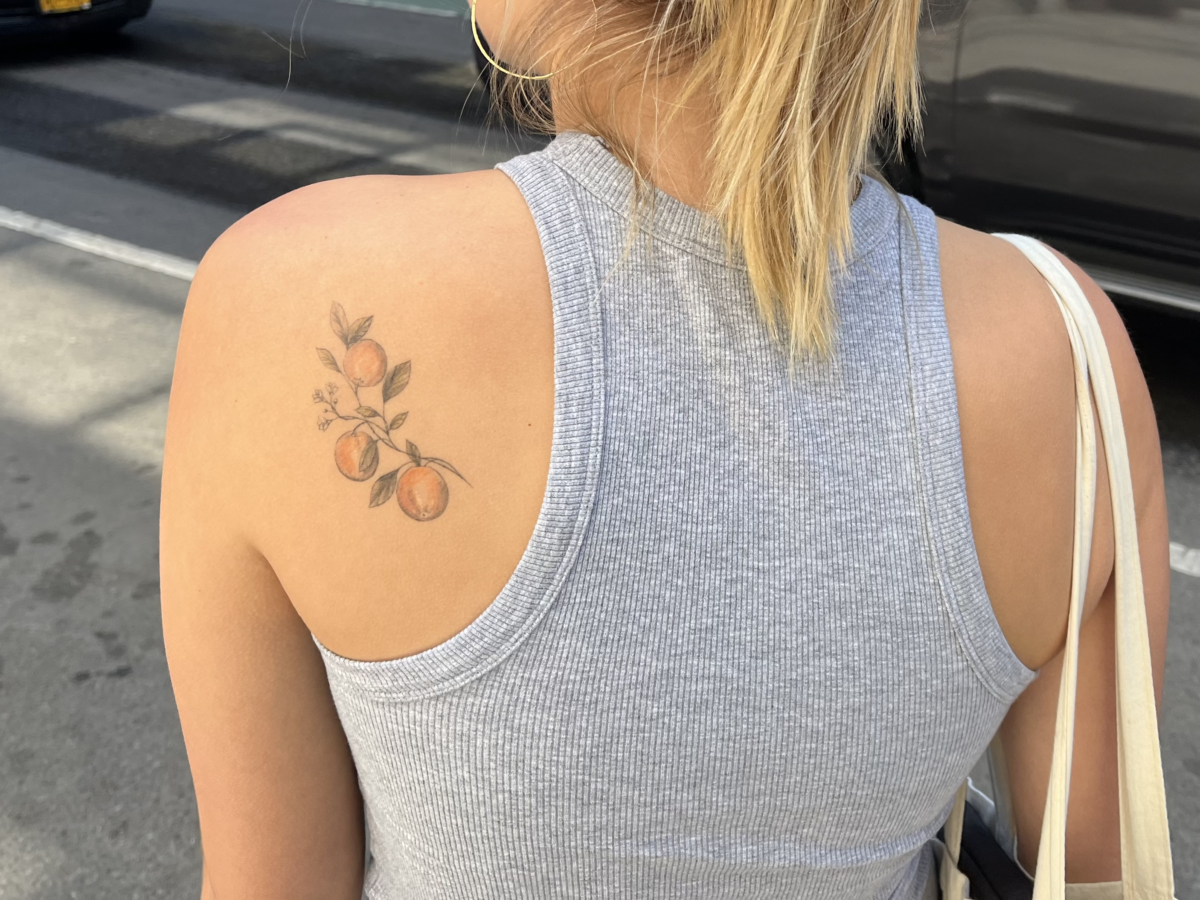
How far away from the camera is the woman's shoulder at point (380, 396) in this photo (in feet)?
2.35

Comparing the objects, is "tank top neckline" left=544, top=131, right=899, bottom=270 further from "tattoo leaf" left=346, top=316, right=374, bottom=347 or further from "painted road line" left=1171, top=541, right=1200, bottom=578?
"painted road line" left=1171, top=541, right=1200, bottom=578

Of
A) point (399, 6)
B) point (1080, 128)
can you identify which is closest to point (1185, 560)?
point (1080, 128)

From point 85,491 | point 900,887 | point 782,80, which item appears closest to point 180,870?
point 85,491

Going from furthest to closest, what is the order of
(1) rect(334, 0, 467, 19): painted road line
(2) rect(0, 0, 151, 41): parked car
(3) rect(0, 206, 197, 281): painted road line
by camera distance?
1. (1) rect(334, 0, 467, 19): painted road line
2. (2) rect(0, 0, 151, 41): parked car
3. (3) rect(0, 206, 197, 281): painted road line

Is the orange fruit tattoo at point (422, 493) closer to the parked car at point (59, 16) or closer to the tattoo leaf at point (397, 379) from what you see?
the tattoo leaf at point (397, 379)

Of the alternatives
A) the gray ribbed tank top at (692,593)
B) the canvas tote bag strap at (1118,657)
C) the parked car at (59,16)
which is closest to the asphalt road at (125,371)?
the parked car at (59,16)

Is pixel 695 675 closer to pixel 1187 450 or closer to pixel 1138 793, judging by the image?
pixel 1138 793

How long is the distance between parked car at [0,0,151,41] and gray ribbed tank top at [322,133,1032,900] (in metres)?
9.31

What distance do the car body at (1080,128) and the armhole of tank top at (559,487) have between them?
3.47 m

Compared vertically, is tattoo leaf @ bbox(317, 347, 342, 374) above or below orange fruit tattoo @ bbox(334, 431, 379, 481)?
above

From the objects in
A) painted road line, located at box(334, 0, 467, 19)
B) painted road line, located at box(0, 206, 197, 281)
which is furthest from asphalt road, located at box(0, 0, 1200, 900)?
painted road line, located at box(334, 0, 467, 19)

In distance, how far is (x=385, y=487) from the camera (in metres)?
0.74

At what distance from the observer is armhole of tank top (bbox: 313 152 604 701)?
0.71 metres

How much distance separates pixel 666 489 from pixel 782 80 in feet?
0.88
